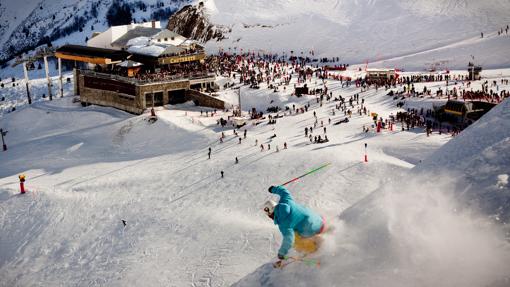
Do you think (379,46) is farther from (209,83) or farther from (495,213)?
(495,213)

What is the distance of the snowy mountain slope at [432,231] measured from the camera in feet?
28.0

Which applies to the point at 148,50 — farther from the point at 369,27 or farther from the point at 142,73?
the point at 369,27

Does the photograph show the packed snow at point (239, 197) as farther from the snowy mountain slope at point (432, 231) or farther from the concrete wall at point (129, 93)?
the concrete wall at point (129, 93)

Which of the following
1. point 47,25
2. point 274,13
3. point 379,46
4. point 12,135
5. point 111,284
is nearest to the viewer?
point 111,284

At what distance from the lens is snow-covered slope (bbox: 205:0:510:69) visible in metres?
53.4

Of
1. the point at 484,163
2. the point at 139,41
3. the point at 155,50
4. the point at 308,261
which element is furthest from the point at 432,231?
the point at 139,41

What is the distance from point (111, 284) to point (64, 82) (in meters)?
46.2

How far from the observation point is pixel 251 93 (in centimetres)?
4444

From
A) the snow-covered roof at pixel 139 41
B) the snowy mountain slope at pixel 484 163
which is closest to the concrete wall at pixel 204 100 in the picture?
the snow-covered roof at pixel 139 41

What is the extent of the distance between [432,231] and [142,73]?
40.5 m

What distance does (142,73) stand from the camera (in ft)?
154

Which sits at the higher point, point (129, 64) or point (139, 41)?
point (139, 41)

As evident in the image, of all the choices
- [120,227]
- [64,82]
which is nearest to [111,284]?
[120,227]

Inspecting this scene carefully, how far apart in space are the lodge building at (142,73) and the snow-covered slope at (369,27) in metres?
14.9
